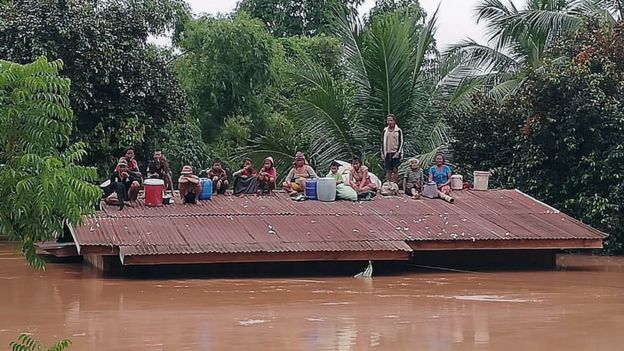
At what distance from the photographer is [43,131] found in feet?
15.9

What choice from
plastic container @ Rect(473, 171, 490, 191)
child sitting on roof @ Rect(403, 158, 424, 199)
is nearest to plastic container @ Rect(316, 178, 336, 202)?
child sitting on roof @ Rect(403, 158, 424, 199)

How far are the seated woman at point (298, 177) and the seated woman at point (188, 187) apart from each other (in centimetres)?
170

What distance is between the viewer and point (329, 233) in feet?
43.8

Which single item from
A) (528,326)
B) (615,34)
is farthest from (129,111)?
(528,326)

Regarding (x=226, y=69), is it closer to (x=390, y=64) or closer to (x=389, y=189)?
(x=390, y=64)

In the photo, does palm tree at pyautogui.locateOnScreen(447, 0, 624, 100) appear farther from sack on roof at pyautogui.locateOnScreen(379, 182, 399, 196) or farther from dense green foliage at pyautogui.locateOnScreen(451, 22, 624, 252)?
sack on roof at pyautogui.locateOnScreen(379, 182, 399, 196)

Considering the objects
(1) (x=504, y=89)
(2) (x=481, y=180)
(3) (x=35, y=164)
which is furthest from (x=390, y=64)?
(3) (x=35, y=164)

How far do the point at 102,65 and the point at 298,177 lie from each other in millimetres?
4507

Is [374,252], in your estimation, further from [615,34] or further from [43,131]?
[43,131]

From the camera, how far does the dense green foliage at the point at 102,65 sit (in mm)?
17141

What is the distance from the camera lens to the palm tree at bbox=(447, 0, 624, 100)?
20.6m

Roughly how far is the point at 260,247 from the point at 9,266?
430 centimetres

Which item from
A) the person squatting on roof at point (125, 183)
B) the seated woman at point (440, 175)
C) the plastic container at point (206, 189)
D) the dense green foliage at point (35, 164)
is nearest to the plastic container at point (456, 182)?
the seated woman at point (440, 175)

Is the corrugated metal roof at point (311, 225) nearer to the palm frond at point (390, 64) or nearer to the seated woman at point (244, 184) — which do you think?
the seated woman at point (244, 184)
